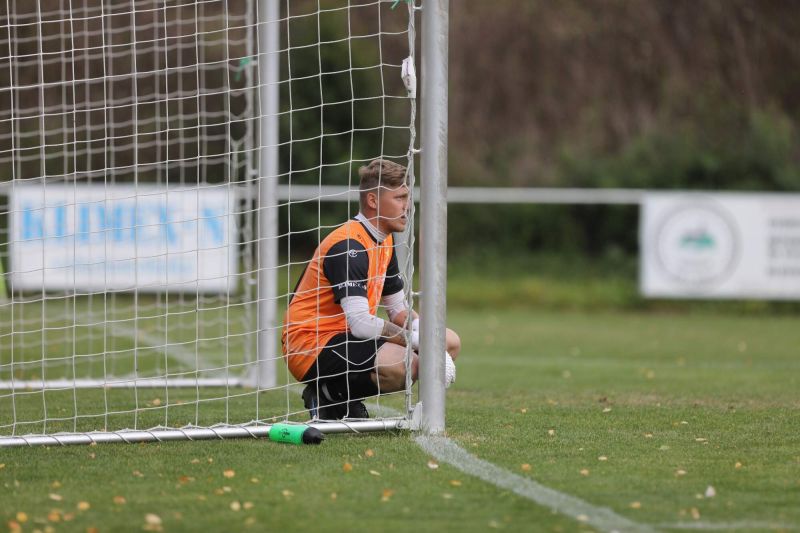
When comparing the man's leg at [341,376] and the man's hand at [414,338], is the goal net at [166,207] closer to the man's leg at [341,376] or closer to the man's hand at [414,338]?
the man's leg at [341,376]

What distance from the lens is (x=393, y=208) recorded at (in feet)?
20.6

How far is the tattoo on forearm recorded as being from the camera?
622cm

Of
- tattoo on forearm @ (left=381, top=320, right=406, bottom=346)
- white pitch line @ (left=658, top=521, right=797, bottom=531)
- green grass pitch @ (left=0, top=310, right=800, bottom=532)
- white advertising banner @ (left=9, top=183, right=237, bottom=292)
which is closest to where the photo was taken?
white pitch line @ (left=658, top=521, right=797, bottom=531)

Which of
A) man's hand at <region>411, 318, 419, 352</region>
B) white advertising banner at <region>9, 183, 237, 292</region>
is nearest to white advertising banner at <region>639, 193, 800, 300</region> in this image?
white advertising banner at <region>9, 183, 237, 292</region>

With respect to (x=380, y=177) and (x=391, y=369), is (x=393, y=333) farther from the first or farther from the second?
(x=380, y=177)

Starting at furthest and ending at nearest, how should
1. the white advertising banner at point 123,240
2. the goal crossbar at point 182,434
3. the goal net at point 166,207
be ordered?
the white advertising banner at point 123,240, the goal net at point 166,207, the goal crossbar at point 182,434

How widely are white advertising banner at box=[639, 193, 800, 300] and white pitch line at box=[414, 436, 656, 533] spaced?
11.4 metres

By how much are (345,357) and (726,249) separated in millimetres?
11563

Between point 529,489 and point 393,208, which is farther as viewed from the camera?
point 393,208

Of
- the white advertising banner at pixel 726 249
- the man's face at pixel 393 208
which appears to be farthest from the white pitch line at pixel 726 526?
the white advertising banner at pixel 726 249

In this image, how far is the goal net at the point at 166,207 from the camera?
23.1 ft

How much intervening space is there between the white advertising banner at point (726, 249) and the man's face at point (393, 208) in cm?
1108

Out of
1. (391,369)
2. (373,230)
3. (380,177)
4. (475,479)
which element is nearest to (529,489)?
(475,479)

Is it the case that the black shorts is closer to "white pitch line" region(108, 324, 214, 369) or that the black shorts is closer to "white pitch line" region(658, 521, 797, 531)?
"white pitch line" region(658, 521, 797, 531)
